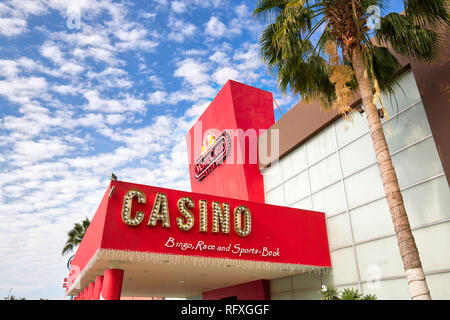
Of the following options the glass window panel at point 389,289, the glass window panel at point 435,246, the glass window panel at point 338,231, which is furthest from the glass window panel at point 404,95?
the glass window panel at point 389,289

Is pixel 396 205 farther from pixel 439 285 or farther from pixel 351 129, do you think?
pixel 351 129

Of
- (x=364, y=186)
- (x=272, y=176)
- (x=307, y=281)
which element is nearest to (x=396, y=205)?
(x=364, y=186)

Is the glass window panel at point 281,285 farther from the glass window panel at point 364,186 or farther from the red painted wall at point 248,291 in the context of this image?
the glass window panel at point 364,186

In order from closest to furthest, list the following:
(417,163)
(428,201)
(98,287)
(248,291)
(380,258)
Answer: (428,201), (417,163), (380,258), (98,287), (248,291)

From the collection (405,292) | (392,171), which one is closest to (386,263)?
(405,292)

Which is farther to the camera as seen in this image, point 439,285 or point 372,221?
point 372,221

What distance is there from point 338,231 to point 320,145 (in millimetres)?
4358

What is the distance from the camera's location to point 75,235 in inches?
1618

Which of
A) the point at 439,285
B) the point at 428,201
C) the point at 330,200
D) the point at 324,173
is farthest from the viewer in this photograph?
the point at 324,173

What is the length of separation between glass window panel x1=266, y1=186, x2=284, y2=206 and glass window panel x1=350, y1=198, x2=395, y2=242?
206 inches

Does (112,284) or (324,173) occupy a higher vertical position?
(324,173)

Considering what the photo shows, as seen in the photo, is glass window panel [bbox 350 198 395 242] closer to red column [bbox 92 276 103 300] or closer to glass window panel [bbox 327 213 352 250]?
Answer: glass window panel [bbox 327 213 352 250]
